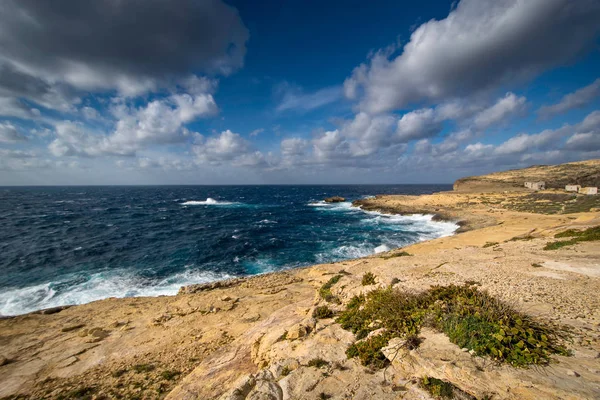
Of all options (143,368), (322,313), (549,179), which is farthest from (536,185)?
(143,368)

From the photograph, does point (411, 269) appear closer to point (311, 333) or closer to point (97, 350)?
point (311, 333)

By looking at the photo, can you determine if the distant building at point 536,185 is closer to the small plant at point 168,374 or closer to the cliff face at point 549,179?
the cliff face at point 549,179

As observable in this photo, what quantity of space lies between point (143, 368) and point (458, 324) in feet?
35.5

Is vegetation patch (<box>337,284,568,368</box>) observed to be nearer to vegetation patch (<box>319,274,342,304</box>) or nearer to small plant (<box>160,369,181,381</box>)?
vegetation patch (<box>319,274,342,304</box>)

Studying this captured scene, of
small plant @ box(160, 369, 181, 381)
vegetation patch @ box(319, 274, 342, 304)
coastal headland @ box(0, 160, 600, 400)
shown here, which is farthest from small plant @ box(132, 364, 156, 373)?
vegetation patch @ box(319, 274, 342, 304)

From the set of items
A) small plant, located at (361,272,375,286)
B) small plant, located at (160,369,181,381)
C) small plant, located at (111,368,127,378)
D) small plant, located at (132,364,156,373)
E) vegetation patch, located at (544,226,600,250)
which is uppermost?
vegetation patch, located at (544,226,600,250)

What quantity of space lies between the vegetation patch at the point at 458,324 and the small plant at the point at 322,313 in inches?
30.3

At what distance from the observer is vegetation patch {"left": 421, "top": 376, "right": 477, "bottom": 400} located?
4.45 meters

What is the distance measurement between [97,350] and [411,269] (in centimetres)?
1563

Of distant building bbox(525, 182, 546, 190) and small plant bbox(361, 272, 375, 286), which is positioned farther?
distant building bbox(525, 182, 546, 190)

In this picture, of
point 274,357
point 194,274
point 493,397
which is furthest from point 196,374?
point 194,274

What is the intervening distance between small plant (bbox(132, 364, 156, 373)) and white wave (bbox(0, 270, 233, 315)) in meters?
11.4

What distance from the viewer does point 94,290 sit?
20.3m

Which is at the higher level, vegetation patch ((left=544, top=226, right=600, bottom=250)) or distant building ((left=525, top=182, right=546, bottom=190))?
distant building ((left=525, top=182, right=546, bottom=190))
